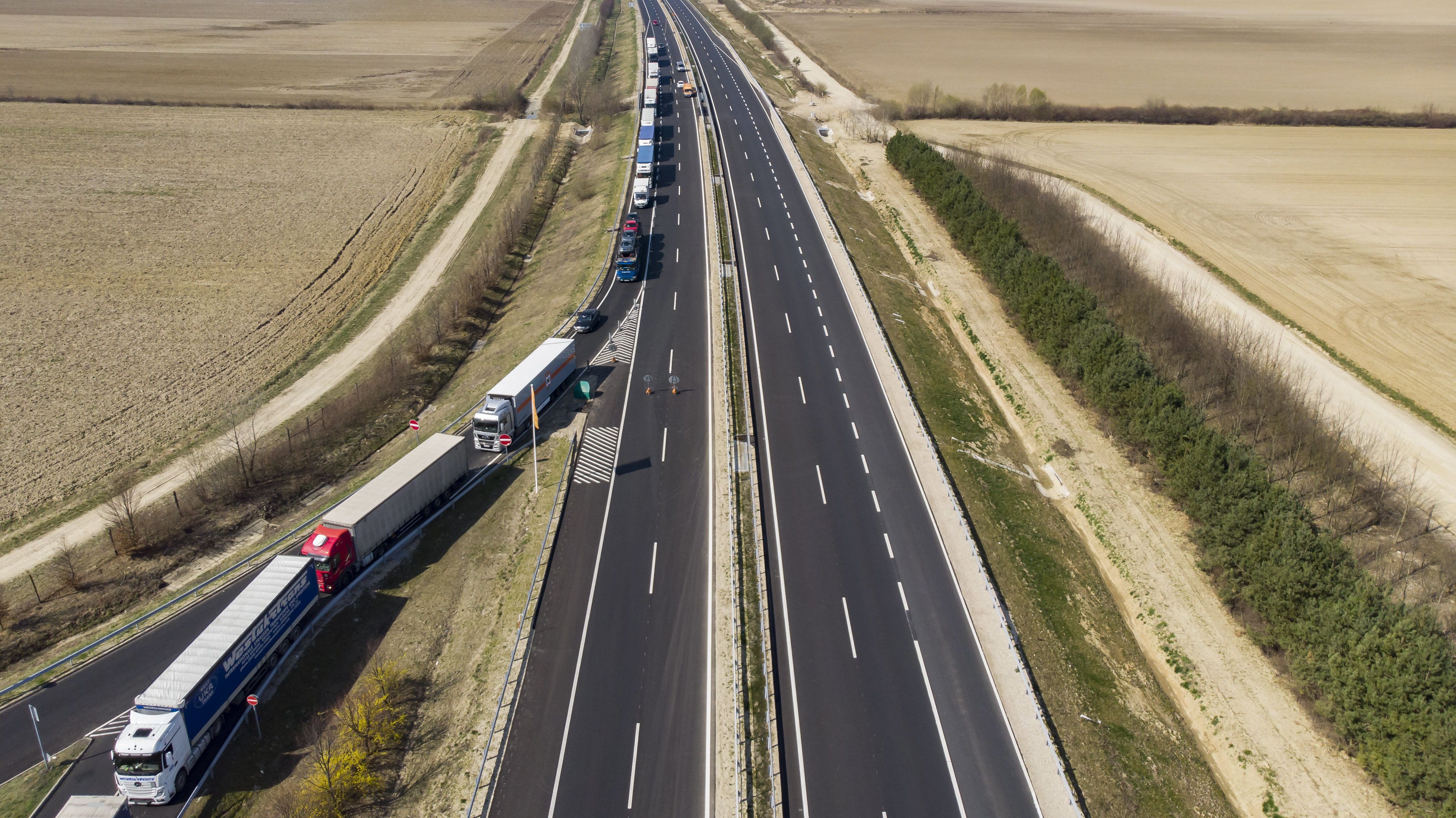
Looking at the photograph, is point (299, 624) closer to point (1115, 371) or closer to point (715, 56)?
point (1115, 371)

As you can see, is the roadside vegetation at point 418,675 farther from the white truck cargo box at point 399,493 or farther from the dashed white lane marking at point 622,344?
the dashed white lane marking at point 622,344

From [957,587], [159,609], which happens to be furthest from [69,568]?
[957,587]

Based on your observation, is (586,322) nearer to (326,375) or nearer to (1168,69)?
(326,375)

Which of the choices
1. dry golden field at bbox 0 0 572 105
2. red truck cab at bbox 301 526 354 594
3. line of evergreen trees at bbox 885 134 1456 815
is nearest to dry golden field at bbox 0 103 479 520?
dry golden field at bbox 0 0 572 105

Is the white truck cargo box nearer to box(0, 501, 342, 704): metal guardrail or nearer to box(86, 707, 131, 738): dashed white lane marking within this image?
box(0, 501, 342, 704): metal guardrail

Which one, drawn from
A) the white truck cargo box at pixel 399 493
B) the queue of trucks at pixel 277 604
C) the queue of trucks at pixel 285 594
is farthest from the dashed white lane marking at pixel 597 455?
the white truck cargo box at pixel 399 493
